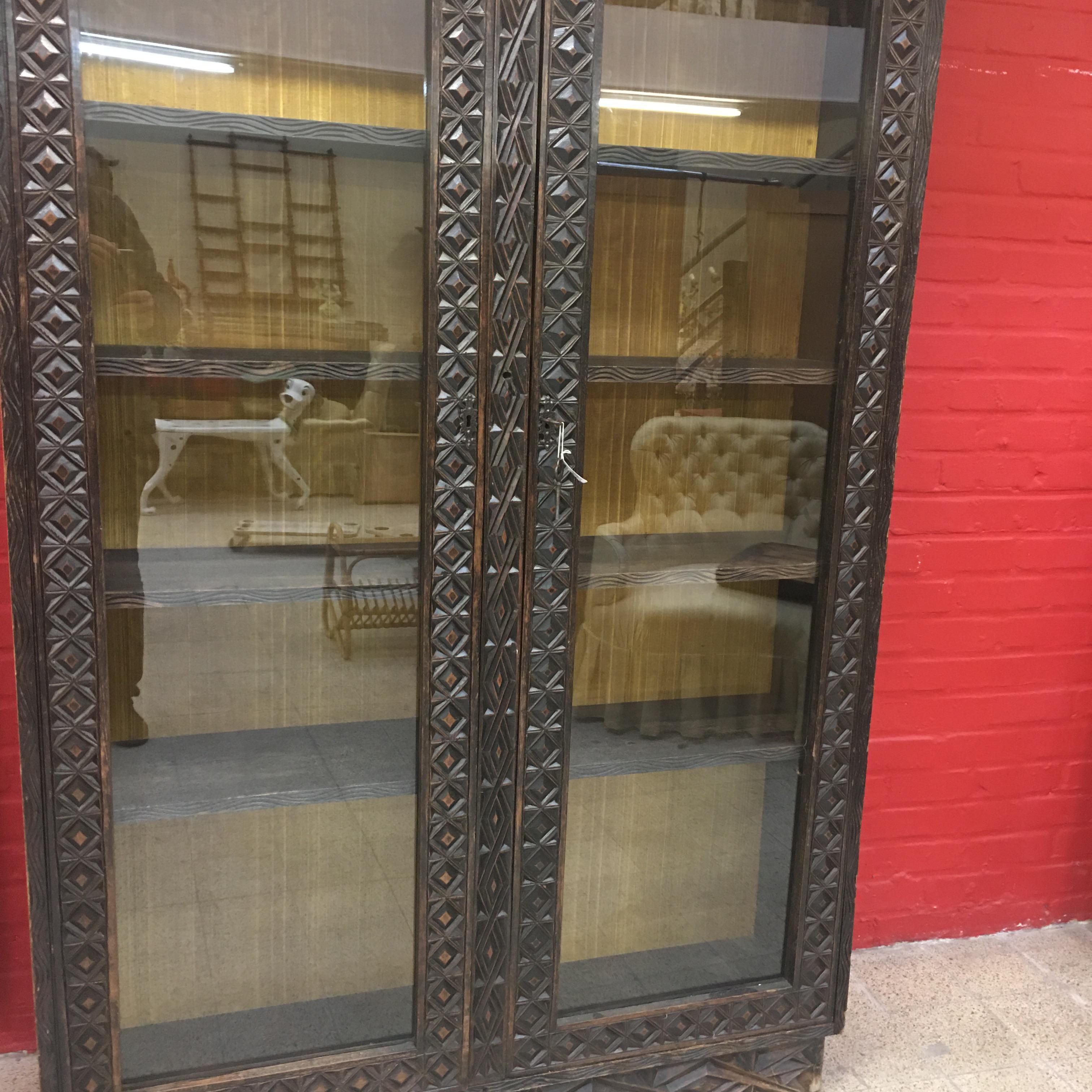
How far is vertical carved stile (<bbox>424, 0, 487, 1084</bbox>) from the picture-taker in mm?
1318

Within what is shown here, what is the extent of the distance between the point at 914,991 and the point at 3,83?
2.12m

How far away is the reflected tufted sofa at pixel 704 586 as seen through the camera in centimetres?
157

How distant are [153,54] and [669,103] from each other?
→ 66 centimetres

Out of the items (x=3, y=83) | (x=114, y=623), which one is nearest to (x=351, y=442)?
(x=114, y=623)

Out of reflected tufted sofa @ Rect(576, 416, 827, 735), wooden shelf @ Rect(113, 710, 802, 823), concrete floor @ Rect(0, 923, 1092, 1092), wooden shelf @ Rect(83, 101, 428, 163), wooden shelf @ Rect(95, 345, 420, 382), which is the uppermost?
wooden shelf @ Rect(83, 101, 428, 163)

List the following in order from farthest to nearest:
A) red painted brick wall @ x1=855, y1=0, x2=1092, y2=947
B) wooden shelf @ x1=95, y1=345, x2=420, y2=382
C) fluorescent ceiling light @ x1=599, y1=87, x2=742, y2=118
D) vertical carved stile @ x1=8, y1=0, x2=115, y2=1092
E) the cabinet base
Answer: red painted brick wall @ x1=855, y1=0, x2=1092, y2=947
the cabinet base
fluorescent ceiling light @ x1=599, y1=87, x2=742, y2=118
wooden shelf @ x1=95, y1=345, x2=420, y2=382
vertical carved stile @ x1=8, y1=0, x2=115, y2=1092

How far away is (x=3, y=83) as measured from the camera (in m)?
1.19

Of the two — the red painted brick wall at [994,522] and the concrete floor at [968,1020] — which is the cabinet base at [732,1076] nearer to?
the concrete floor at [968,1020]

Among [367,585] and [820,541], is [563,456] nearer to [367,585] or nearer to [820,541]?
[367,585]

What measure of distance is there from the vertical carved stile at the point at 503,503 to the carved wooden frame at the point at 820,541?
0.02 meters

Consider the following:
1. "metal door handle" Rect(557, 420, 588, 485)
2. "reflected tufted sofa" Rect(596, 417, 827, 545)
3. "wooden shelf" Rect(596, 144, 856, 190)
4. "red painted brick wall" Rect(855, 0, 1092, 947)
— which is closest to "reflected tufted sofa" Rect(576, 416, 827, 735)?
"reflected tufted sofa" Rect(596, 417, 827, 545)

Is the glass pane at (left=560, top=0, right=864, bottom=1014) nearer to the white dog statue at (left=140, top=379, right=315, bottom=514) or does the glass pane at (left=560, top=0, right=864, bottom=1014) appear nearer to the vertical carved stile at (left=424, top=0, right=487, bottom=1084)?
the vertical carved stile at (left=424, top=0, right=487, bottom=1084)

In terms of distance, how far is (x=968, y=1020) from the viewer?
80.0 inches

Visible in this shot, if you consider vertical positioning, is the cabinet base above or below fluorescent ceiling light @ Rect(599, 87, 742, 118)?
below
